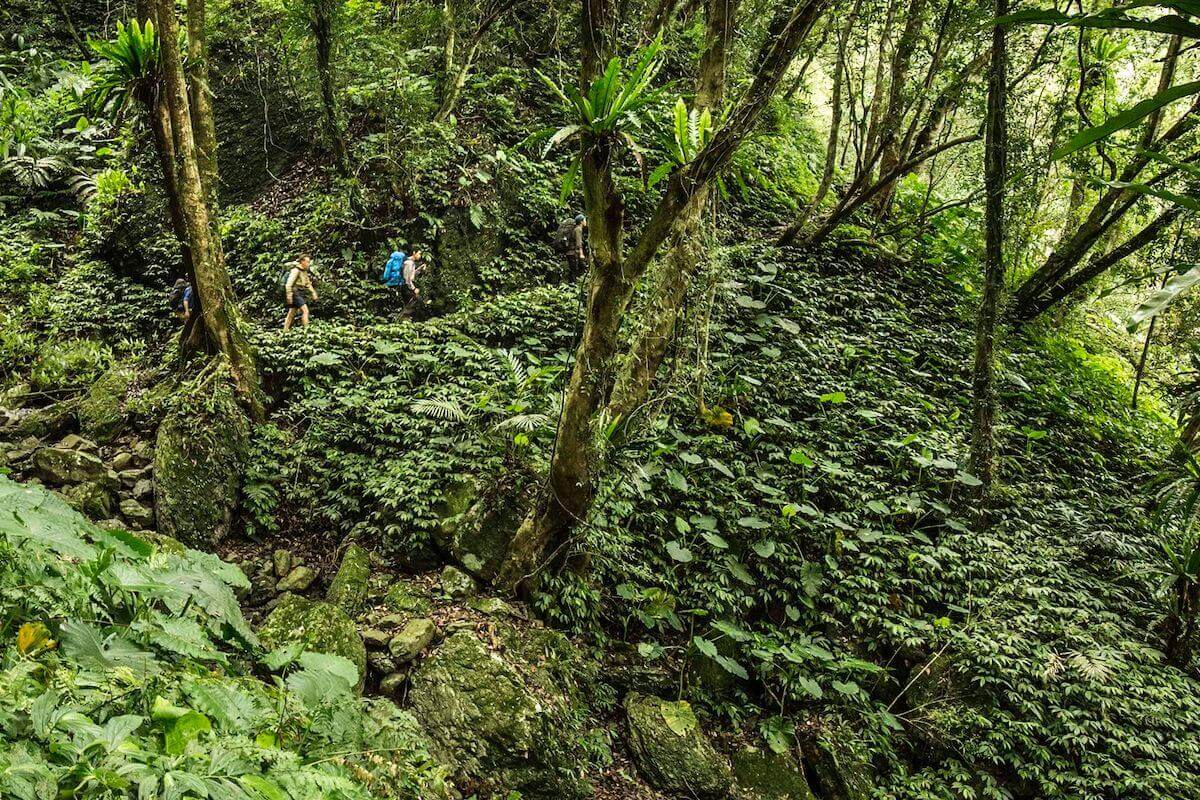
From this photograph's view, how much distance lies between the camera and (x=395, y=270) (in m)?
8.59

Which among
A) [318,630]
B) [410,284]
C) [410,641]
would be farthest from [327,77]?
[410,641]

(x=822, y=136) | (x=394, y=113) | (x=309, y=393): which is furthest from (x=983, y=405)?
(x=822, y=136)

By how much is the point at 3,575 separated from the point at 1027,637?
7258 mm

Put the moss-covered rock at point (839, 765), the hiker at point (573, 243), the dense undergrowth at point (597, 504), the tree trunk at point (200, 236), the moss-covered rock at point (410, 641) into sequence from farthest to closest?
the hiker at point (573, 243) → the tree trunk at point (200, 236) → the moss-covered rock at point (839, 765) → the moss-covered rock at point (410, 641) → the dense undergrowth at point (597, 504)

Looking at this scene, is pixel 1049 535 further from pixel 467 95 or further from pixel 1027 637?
pixel 467 95

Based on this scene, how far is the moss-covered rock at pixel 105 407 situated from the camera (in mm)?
6199

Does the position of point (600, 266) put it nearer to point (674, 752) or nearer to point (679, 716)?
point (679, 716)

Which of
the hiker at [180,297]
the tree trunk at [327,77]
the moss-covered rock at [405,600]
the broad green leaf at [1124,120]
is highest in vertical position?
the broad green leaf at [1124,120]

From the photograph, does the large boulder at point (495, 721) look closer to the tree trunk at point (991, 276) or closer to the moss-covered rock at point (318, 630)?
the moss-covered rock at point (318, 630)

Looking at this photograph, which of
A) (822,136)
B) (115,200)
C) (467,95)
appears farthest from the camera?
(822,136)

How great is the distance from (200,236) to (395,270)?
2.60 meters

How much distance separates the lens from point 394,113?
31.9 ft

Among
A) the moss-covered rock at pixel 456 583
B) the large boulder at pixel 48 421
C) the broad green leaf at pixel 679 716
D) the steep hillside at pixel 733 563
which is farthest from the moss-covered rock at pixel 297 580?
the broad green leaf at pixel 679 716

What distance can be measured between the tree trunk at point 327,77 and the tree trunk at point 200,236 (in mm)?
3030
